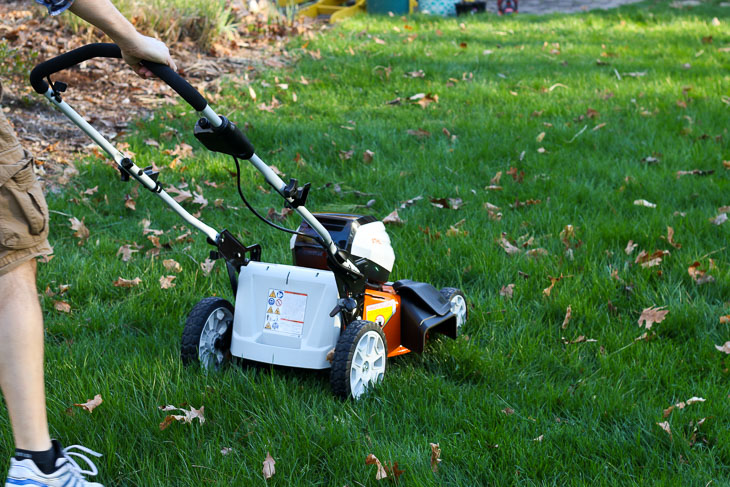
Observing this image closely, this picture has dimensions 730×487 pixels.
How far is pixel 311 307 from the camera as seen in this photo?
10.2 feet

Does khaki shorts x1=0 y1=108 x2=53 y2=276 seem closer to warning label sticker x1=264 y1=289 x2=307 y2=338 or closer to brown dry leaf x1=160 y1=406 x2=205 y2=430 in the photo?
brown dry leaf x1=160 y1=406 x2=205 y2=430

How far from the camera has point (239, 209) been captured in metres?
5.20

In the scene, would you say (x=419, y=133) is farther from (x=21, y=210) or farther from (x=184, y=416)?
(x=21, y=210)

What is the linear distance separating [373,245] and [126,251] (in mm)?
1827

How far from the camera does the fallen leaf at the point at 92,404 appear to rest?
291cm

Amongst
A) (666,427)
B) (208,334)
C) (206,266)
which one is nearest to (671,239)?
(666,427)

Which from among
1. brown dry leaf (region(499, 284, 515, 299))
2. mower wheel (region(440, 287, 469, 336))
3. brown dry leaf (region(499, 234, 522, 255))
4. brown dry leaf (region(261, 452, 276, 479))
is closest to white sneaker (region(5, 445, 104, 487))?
brown dry leaf (region(261, 452, 276, 479))

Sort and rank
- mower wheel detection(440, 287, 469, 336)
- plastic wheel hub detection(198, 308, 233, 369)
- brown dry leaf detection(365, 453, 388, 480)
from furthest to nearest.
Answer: mower wheel detection(440, 287, 469, 336)
plastic wheel hub detection(198, 308, 233, 369)
brown dry leaf detection(365, 453, 388, 480)

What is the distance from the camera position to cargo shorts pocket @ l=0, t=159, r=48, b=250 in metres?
2.29

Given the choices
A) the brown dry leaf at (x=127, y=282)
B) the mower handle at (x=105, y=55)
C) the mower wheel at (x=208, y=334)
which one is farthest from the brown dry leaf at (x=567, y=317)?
the brown dry leaf at (x=127, y=282)

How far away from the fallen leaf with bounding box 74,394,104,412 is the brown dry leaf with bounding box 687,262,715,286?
9.71ft

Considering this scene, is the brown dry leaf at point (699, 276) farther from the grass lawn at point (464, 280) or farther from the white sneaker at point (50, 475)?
the white sneaker at point (50, 475)

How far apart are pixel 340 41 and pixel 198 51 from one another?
1761mm

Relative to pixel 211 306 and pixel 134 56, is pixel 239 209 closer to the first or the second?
pixel 211 306
